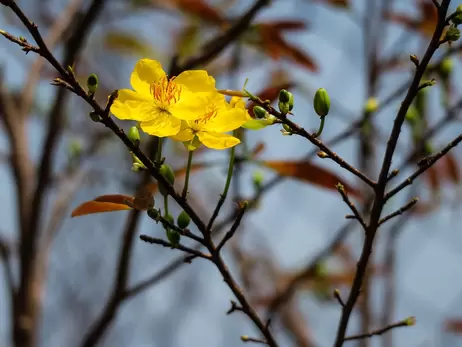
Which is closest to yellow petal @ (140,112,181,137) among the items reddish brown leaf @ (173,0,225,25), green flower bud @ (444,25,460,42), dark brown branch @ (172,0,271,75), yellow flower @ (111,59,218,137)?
yellow flower @ (111,59,218,137)

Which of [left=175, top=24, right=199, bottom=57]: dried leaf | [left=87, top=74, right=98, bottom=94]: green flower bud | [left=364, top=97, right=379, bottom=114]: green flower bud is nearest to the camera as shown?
[left=87, top=74, right=98, bottom=94]: green flower bud

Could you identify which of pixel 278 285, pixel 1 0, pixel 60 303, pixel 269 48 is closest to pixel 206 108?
pixel 1 0

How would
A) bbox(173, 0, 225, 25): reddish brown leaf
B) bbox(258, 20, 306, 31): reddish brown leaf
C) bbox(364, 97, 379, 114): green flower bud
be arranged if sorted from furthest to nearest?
bbox(173, 0, 225, 25): reddish brown leaf
bbox(258, 20, 306, 31): reddish brown leaf
bbox(364, 97, 379, 114): green flower bud

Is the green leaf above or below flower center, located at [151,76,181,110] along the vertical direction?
below

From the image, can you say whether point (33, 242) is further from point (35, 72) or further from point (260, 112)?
point (260, 112)

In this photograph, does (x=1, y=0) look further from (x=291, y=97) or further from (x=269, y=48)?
(x=269, y=48)

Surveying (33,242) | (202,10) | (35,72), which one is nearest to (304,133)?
(202,10)

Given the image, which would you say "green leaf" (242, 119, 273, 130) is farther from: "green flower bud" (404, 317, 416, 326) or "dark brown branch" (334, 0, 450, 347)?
"green flower bud" (404, 317, 416, 326)
